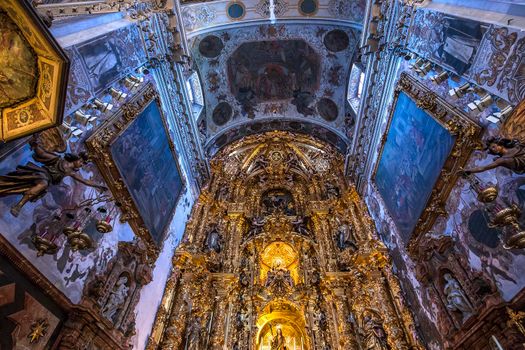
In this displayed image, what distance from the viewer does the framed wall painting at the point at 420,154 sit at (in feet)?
23.2

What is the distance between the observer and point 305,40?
15.9 meters

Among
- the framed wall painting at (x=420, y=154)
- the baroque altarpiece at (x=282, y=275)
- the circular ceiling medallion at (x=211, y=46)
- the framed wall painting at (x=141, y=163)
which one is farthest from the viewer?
the circular ceiling medallion at (x=211, y=46)

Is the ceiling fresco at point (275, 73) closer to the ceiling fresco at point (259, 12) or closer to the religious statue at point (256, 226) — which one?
the ceiling fresco at point (259, 12)

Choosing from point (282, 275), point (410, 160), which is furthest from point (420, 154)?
point (282, 275)

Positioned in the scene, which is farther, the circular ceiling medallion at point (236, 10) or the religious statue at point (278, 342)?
the circular ceiling medallion at point (236, 10)

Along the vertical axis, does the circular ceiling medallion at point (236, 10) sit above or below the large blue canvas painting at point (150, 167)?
above

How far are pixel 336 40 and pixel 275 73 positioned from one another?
3867 mm

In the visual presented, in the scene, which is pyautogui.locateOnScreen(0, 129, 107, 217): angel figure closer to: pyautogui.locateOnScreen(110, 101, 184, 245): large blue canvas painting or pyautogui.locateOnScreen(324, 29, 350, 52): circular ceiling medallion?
pyautogui.locateOnScreen(110, 101, 184, 245): large blue canvas painting

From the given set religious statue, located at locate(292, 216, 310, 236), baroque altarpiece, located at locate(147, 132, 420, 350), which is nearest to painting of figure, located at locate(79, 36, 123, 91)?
baroque altarpiece, located at locate(147, 132, 420, 350)

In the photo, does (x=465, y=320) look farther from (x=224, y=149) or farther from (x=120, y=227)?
(x=224, y=149)

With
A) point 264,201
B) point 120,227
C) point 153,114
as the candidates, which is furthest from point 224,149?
point 120,227

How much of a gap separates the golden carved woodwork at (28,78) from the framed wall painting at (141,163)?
97.2 inches

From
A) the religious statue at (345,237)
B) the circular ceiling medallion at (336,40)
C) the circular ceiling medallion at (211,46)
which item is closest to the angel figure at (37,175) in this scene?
the religious statue at (345,237)

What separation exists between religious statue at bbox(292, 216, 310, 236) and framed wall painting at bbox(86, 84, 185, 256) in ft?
19.5
